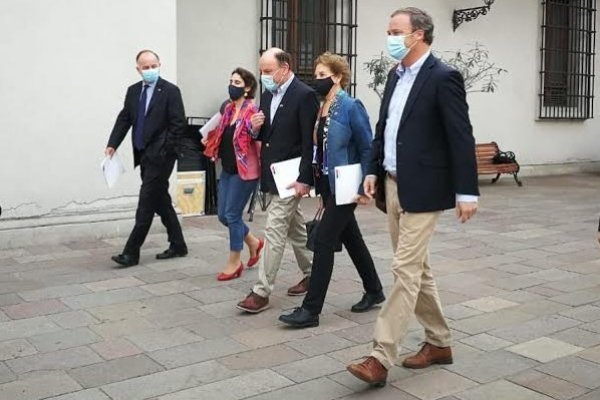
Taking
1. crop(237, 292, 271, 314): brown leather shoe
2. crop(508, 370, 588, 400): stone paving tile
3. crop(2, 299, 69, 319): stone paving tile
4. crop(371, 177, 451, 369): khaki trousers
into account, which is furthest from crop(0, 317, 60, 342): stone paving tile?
crop(508, 370, 588, 400): stone paving tile

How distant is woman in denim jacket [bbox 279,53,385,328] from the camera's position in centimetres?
469

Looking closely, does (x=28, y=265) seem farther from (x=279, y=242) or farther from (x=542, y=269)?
(x=542, y=269)

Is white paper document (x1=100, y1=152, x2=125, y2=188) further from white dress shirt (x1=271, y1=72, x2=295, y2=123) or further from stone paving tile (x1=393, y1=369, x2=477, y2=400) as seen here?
stone paving tile (x1=393, y1=369, x2=477, y2=400)

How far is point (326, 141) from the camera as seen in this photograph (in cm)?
484

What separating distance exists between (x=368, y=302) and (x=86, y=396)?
2191 millimetres

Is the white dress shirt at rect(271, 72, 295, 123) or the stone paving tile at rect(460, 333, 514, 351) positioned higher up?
the white dress shirt at rect(271, 72, 295, 123)

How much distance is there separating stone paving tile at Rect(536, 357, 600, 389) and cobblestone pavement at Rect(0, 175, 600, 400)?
0.01m

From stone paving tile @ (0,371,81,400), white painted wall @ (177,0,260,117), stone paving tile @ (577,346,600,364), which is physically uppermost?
white painted wall @ (177,0,260,117)

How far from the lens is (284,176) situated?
16.5 ft

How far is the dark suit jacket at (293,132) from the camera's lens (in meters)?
5.00

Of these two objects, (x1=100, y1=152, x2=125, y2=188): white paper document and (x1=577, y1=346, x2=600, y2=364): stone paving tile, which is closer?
(x1=577, y1=346, x2=600, y2=364): stone paving tile

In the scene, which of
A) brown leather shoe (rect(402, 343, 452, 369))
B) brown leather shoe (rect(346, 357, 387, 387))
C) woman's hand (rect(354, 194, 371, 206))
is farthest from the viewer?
woman's hand (rect(354, 194, 371, 206))

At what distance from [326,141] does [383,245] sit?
3.10 meters

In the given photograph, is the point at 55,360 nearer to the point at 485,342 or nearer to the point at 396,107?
the point at 396,107
